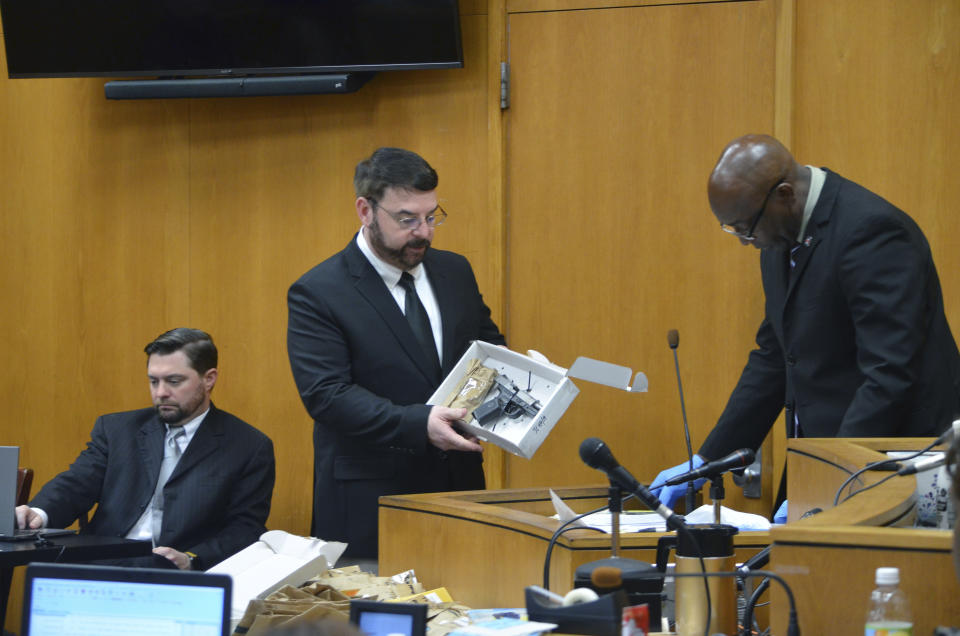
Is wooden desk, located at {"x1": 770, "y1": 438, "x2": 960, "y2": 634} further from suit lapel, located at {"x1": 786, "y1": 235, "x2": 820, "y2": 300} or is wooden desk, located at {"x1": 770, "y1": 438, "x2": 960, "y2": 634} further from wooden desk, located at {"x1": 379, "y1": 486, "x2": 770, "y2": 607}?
suit lapel, located at {"x1": 786, "y1": 235, "x2": 820, "y2": 300}

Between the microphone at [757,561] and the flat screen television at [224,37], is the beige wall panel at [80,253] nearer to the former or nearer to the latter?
the flat screen television at [224,37]

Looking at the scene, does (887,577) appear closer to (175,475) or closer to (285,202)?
(175,475)

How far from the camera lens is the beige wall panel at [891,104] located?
365 centimetres

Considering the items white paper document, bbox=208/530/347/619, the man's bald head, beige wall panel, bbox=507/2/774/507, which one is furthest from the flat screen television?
white paper document, bbox=208/530/347/619

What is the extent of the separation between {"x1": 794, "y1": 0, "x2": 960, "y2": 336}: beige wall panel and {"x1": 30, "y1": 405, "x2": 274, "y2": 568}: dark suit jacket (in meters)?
2.04

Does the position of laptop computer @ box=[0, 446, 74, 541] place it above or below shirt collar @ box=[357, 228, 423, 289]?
below

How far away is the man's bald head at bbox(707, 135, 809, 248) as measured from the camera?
2.63 meters

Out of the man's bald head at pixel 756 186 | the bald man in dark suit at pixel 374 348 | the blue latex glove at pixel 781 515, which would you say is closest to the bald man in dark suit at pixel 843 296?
the man's bald head at pixel 756 186

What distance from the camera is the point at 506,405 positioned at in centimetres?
297

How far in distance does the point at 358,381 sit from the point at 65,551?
2.93ft

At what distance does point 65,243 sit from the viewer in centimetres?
461

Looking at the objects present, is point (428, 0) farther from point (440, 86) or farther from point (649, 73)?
point (649, 73)

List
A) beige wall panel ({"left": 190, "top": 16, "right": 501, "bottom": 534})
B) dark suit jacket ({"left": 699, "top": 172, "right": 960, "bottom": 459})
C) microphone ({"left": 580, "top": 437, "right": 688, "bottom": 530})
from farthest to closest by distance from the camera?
beige wall panel ({"left": 190, "top": 16, "right": 501, "bottom": 534}), dark suit jacket ({"left": 699, "top": 172, "right": 960, "bottom": 459}), microphone ({"left": 580, "top": 437, "right": 688, "bottom": 530})

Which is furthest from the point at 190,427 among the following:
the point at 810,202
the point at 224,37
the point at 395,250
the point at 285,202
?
the point at 810,202
